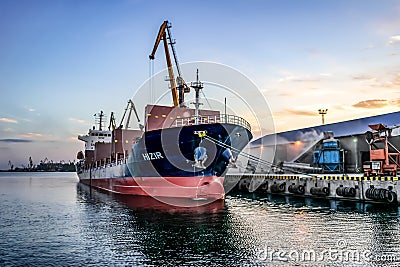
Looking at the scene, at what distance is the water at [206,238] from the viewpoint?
10352 millimetres

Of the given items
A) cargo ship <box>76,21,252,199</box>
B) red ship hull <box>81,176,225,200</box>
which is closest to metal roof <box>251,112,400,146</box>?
cargo ship <box>76,21,252,199</box>

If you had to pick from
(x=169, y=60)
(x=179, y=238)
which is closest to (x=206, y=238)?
(x=179, y=238)

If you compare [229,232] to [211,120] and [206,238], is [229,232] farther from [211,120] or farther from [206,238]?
[211,120]

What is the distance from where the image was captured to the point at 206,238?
1304 cm

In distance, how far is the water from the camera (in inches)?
408

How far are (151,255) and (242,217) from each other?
8.46 metres

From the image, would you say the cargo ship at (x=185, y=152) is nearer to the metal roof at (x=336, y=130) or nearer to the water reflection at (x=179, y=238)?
the water reflection at (x=179, y=238)

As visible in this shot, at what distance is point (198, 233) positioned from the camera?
14.0 m

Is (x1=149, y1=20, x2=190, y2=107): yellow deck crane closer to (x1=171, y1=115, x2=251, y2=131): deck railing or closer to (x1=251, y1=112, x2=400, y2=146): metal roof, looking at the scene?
(x1=171, y1=115, x2=251, y2=131): deck railing

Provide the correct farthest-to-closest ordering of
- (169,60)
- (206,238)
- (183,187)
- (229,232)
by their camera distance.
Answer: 1. (169,60)
2. (183,187)
3. (229,232)
4. (206,238)

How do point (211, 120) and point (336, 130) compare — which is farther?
point (336, 130)

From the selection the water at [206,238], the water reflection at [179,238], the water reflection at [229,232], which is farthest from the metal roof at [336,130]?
the water reflection at [179,238]

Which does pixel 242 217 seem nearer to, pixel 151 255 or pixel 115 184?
pixel 151 255

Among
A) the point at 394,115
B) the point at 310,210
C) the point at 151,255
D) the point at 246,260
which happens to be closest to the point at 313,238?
the point at 246,260
